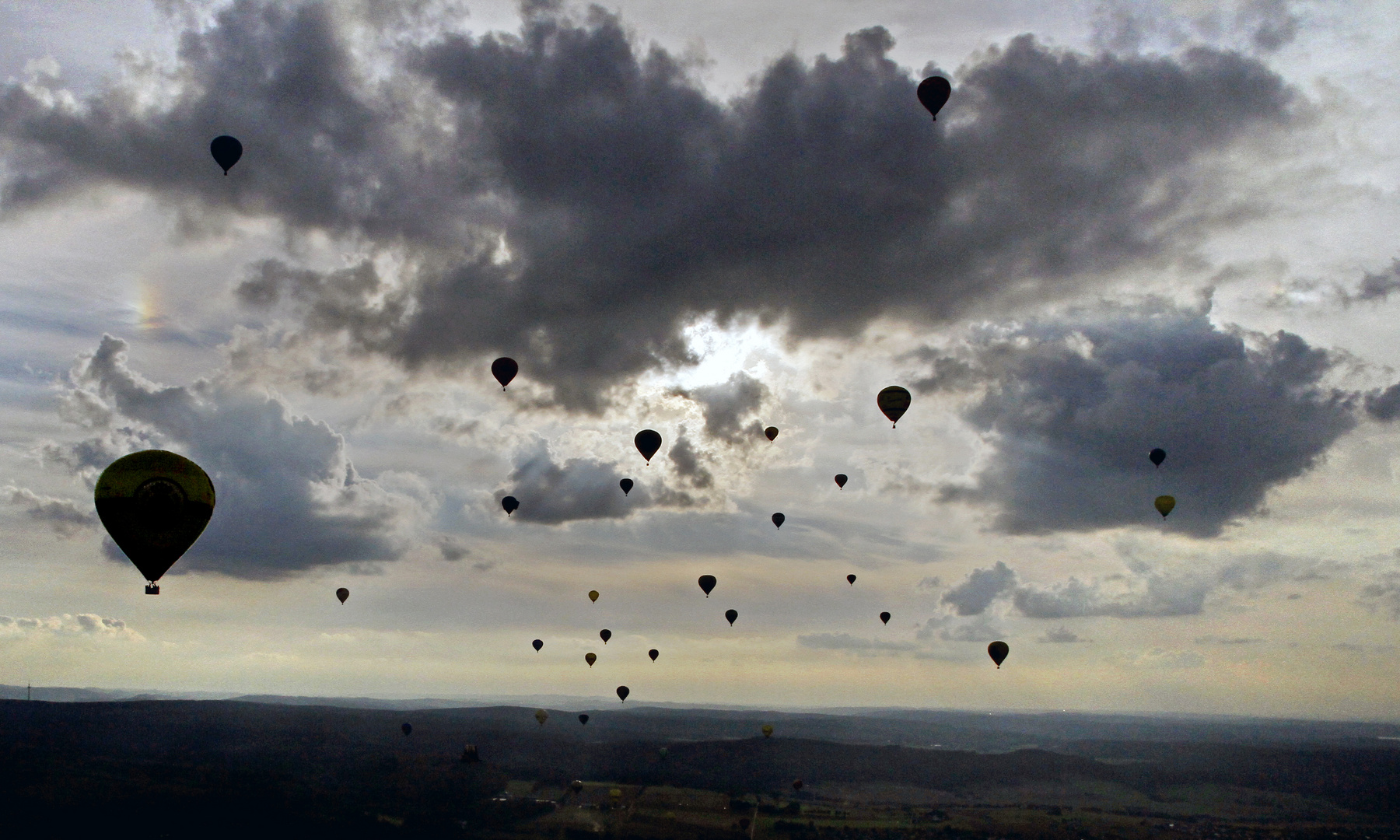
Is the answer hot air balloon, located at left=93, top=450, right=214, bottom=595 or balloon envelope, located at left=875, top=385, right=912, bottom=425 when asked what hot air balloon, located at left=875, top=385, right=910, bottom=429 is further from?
hot air balloon, located at left=93, top=450, right=214, bottom=595

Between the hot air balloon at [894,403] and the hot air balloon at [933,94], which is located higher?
the hot air balloon at [933,94]

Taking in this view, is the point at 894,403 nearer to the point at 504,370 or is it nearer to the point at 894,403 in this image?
the point at 894,403

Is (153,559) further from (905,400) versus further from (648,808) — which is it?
(648,808)

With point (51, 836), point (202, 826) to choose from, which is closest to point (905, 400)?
point (202, 826)

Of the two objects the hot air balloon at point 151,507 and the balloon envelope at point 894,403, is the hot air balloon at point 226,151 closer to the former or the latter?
the hot air balloon at point 151,507

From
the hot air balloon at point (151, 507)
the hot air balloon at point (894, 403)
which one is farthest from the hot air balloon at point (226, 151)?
the hot air balloon at point (894, 403)
